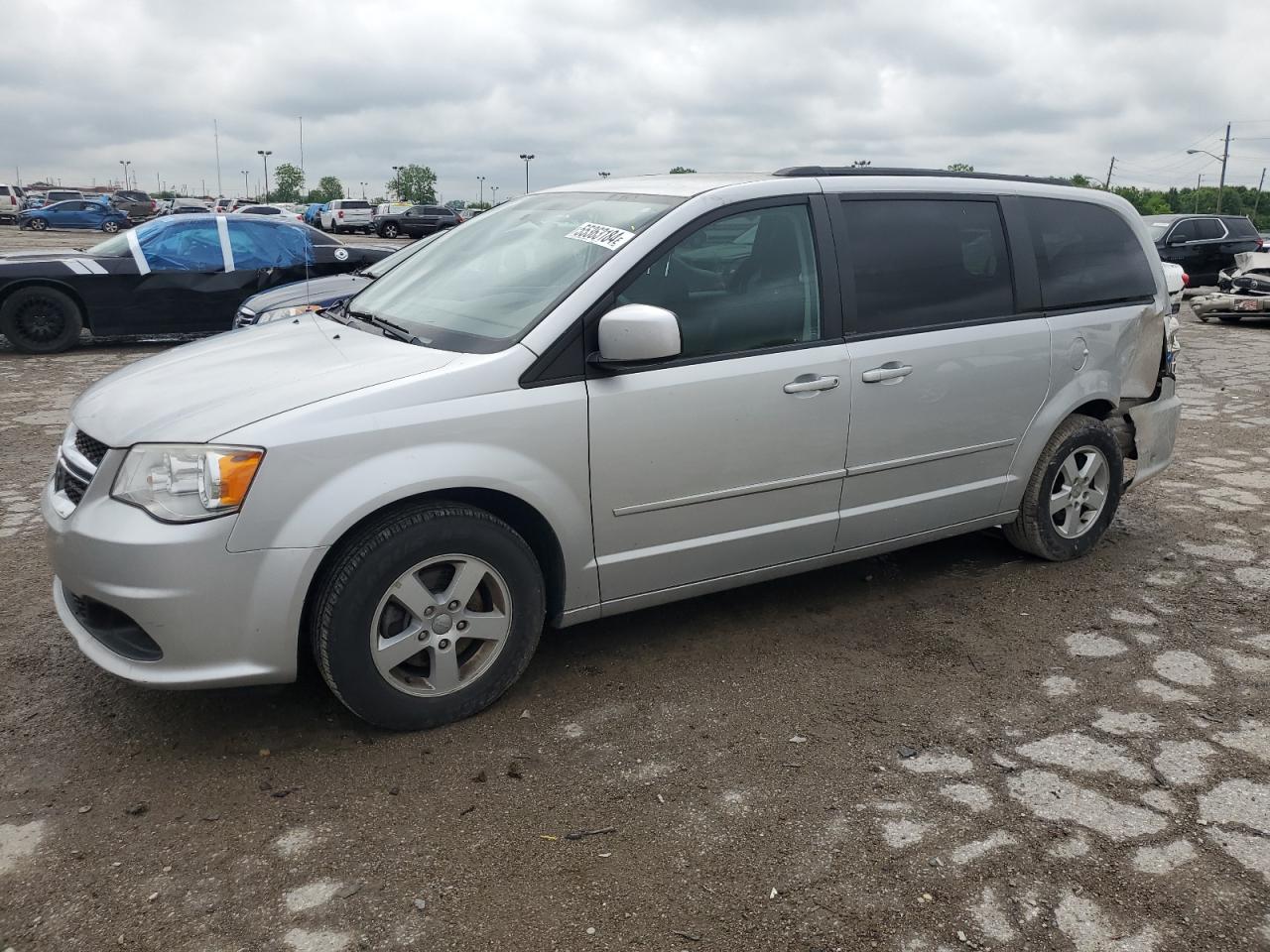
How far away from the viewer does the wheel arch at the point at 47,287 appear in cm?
1105

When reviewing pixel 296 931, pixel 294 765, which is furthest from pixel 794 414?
pixel 296 931

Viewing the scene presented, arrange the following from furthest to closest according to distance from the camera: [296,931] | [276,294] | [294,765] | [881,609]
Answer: [276,294], [881,609], [294,765], [296,931]

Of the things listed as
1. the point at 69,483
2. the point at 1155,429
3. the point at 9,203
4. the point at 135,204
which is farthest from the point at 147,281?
the point at 135,204

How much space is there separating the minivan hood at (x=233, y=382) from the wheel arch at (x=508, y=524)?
379mm

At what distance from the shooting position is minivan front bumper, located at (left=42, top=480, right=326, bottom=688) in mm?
2904

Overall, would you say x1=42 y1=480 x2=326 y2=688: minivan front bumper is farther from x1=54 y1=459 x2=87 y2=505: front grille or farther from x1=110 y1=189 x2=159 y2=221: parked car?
x1=110 y1=189 x2=159 y2=221: parked car

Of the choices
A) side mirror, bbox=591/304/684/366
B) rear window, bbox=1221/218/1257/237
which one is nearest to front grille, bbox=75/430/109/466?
side mirror, bbox=591/304/684/366

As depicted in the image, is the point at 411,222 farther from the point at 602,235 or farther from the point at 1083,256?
the point at 602,235

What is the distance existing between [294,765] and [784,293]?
2.28 meters

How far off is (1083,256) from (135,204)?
206 feet

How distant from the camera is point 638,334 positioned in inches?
128

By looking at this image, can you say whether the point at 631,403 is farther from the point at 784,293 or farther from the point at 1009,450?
the point at 1009,450

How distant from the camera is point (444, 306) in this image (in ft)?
12.4

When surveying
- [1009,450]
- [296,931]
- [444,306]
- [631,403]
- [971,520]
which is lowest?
[296,931]
